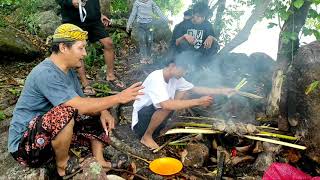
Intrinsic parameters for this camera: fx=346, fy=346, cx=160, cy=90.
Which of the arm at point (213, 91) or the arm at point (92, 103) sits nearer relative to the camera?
the arm at point (92, 103)

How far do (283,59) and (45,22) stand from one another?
5.91m

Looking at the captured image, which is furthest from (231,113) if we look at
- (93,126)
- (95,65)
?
(95,65)

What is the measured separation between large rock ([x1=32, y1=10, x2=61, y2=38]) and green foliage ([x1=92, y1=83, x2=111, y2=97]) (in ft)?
9.71

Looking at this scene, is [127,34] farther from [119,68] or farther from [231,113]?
[231,113]

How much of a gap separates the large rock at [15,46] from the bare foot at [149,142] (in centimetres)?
360

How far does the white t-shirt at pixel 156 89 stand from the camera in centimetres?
445

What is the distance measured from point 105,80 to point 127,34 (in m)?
3.28

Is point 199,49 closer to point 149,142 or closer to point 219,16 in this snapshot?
point 219,16

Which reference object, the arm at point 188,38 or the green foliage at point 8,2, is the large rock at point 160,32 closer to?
the arm at point 188,38

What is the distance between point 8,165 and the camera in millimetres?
4070

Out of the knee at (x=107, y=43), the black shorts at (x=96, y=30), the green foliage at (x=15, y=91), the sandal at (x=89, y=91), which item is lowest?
the green foliage at (x=15, y=91)

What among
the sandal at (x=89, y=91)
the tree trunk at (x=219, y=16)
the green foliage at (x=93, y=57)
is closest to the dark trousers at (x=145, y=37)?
the green foliage at (x=93, y=57)

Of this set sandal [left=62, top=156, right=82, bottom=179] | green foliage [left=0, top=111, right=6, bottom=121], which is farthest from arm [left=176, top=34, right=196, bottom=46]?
sandal [left=62, top=156, right=82, bottom=179]

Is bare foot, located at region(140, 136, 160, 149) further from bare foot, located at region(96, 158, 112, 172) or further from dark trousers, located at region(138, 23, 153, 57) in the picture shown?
dark trousers, located at region(138, 23, 153, 57)
